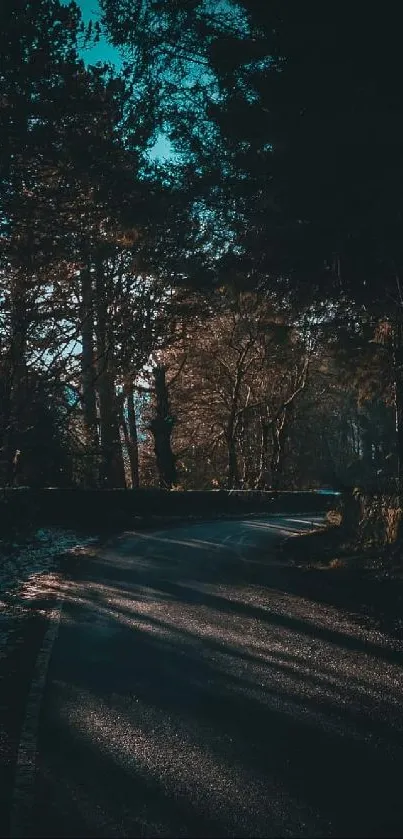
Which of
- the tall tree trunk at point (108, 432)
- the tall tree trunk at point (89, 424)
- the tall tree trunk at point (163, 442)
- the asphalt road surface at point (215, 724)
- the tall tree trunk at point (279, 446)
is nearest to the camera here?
the asphalt road surface at point (215, 724)

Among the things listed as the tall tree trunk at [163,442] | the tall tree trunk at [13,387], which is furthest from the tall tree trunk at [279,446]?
the tall tree trunk at [13,387]

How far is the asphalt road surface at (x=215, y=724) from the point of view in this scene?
4.29 metres

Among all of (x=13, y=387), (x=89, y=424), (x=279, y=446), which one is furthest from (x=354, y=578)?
(x=279, y=446)

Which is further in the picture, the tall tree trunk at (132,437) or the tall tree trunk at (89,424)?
the tall tree trunk at (132,437)

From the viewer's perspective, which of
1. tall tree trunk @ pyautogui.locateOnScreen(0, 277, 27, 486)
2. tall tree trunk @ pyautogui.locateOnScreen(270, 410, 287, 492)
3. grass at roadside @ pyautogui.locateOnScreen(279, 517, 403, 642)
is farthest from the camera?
tall tree trunk @ pyautogui.locateOnScreen(270, 410, 287, 492)

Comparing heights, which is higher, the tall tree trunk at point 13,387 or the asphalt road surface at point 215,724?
the tall tree trunk at point 13,387

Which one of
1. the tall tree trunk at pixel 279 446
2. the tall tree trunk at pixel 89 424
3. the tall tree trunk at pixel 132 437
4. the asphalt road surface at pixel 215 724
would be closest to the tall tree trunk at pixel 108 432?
the tall tree trunk at pixel 89 424

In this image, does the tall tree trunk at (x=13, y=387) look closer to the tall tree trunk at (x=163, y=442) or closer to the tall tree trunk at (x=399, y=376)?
the tall tree trunk at (x=399, y=376)

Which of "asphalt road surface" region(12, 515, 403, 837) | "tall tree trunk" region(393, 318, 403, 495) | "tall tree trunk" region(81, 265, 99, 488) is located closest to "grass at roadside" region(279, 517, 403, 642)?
"asphalt road surface" region(12, 515, 403, 837)

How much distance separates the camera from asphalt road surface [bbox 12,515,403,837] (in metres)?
A: 4.29

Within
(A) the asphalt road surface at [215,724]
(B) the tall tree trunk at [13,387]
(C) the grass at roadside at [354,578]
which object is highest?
(B) the tall tree trunk at [13,387]

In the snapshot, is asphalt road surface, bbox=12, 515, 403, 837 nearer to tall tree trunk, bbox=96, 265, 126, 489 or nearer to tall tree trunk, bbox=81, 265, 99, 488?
tall tree trunk, bbox=81, 265, 99, 488

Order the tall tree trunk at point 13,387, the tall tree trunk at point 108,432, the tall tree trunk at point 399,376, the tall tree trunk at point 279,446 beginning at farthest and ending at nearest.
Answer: the tall tree trunk at point 279,446
the tall tree trunk at point 108,432
the tall tree trunk at point 399,376
the tall tree trunk at point 13,387

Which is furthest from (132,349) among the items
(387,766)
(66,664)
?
(387,766)
